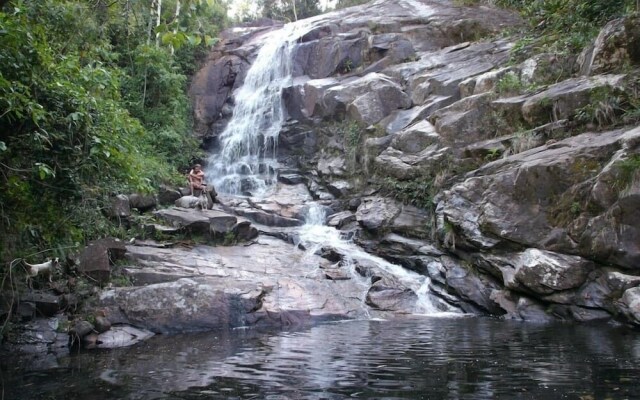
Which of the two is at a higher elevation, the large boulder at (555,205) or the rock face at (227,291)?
the large boulder at (555,205)

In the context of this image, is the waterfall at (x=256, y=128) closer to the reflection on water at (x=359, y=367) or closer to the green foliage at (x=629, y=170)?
the reflection on water at (x=359, y=367)

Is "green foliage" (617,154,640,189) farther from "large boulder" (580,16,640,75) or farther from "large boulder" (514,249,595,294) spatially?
"large boulder" (580,16,640,75)

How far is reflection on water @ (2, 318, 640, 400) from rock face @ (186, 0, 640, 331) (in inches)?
61.0

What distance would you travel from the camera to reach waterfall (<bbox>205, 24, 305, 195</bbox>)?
2162 cm

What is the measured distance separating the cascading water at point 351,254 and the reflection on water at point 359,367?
113 inches

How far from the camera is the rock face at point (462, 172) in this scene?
10.6m

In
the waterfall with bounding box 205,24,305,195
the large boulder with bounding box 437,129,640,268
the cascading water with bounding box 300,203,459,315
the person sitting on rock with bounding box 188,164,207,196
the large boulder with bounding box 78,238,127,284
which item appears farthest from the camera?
the waterfall with bounding box 205,24,305,195

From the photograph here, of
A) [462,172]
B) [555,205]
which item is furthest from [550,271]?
[462,172]

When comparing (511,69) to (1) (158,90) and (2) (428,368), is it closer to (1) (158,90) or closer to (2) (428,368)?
(2) (428,368)

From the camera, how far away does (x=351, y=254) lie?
14.9m

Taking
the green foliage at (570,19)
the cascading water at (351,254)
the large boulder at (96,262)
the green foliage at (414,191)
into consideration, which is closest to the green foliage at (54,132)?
the large boulder at (96,262)

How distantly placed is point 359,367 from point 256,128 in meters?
17.6

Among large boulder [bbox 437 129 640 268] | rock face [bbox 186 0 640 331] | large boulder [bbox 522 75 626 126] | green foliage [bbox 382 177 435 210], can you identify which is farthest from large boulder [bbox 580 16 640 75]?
green foliage [bbox 382 177 435 210]

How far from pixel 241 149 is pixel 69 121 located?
50.0 ft
